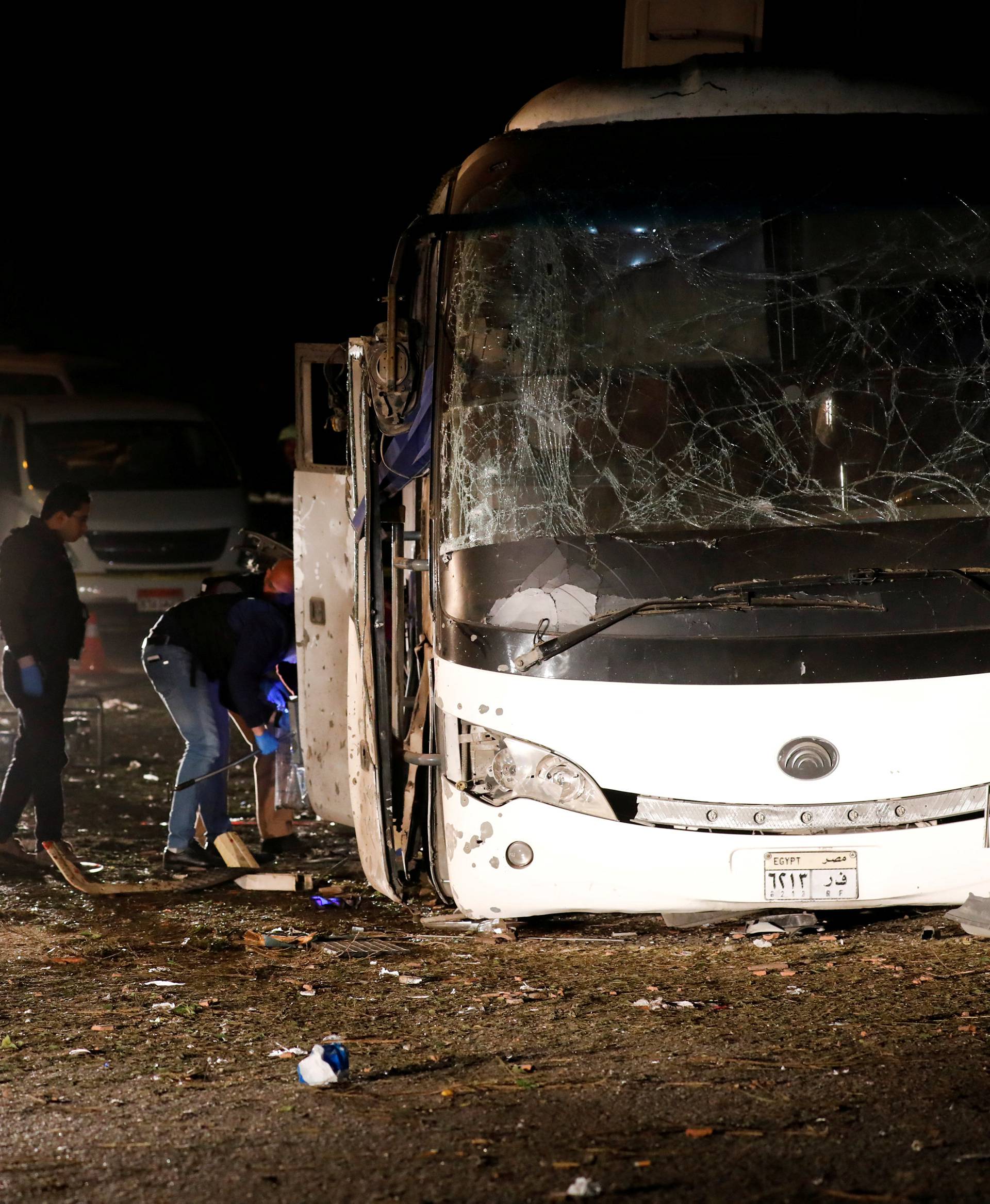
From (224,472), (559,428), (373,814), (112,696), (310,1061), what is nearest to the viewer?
(310,1061)

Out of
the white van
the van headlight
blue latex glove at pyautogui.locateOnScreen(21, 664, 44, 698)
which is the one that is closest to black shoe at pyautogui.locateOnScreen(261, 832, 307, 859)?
blue latex glove at pyautogui.locateOnScreen(21, 664, 44, 698)

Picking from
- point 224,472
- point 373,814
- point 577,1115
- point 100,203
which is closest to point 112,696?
point 224,472

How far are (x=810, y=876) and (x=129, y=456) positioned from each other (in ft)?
40.9

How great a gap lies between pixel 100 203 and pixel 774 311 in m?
26.9

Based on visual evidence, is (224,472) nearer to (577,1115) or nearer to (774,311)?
(774,311)

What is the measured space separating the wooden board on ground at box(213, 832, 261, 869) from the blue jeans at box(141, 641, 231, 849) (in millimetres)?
57

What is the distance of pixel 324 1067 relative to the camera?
4637 mm

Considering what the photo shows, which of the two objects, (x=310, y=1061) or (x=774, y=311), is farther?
(x=774, y=311)

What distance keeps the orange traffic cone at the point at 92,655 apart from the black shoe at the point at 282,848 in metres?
5.11

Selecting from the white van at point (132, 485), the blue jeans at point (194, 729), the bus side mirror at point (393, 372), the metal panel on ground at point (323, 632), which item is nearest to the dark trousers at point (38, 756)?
the blue jeans at point (194, 729)

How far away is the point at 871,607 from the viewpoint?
5.43 m

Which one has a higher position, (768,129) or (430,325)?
(768,129)

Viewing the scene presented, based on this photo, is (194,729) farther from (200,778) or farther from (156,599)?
(156,599)

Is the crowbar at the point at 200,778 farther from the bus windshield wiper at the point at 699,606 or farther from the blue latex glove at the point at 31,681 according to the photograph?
the bus windshield wiper at the point at 699,606
